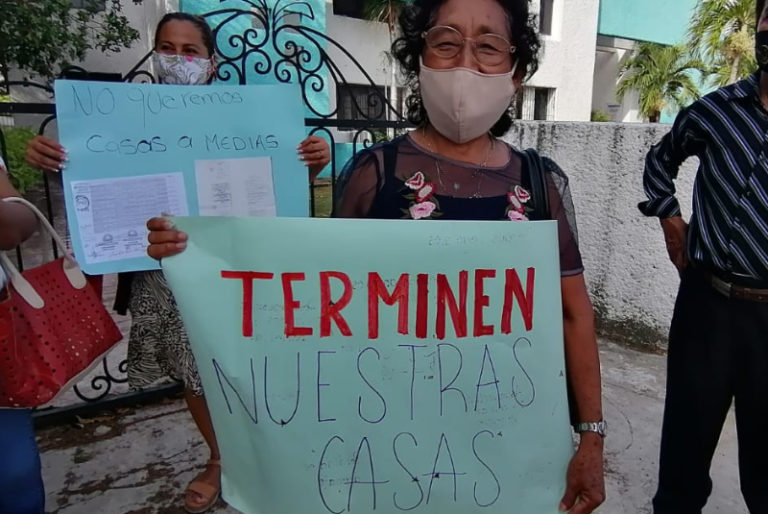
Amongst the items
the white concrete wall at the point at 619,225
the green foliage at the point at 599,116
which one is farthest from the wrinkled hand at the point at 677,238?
the green foliage at the point at 599,116

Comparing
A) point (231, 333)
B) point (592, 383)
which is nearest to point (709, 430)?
point (592, 383)

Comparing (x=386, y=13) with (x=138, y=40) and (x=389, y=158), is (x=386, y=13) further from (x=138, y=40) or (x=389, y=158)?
(x=389, y=158)

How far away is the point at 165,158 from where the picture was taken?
179 cm

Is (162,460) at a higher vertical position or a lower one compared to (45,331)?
lower

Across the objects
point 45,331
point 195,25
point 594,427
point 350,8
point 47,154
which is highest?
point 350,8

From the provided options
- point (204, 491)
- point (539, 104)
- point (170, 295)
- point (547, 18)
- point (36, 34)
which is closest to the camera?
point (170, 295)

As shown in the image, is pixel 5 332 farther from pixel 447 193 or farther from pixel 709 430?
pixel 709 430

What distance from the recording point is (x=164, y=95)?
5.98 feet

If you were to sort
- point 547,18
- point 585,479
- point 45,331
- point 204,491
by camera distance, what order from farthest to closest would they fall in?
point 547,18, point 204,491, point 45,331, point 585,479

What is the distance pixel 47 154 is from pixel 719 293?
6.72 ft

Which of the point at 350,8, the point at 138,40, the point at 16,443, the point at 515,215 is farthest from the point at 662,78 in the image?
the point at 16,443

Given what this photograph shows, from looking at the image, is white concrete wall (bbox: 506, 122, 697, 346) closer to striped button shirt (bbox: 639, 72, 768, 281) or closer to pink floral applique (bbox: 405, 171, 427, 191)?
striped button shirt (bbox: 639, 72, 768, 281)

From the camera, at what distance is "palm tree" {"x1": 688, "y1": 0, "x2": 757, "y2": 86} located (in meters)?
13.1

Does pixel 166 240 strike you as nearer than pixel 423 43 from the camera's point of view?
Yes
